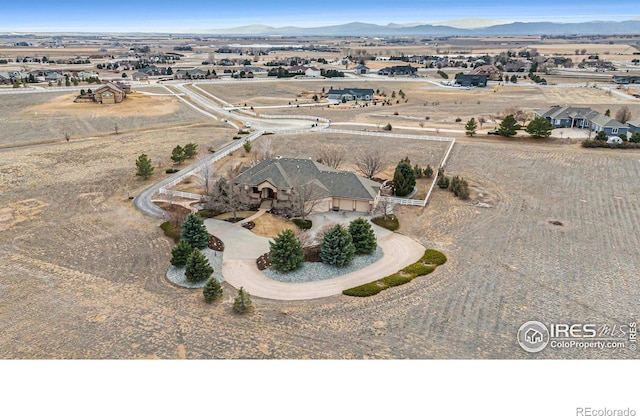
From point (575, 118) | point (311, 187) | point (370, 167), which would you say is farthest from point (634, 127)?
point (311, 187)

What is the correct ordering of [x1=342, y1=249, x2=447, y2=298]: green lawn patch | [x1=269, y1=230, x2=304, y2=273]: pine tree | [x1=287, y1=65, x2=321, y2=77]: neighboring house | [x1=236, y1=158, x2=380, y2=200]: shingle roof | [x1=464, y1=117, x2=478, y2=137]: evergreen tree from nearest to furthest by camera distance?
1. [x1=342, y1=249, x2=447, y2=298]: green lawn patch
2. [x1=269, y1=230, x2=304, y2=273]: pine tree
3. [x1=236, y1=158, x2=380, y2=200]: shingle roof
4. [x1=464, y1=117, x2=478, y2=137]: evergreen tree
5. [x1=287, y1=65, x2=321, y2=77]: neighboring house

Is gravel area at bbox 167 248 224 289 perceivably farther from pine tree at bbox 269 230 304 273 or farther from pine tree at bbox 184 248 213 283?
pine tree at bbox 269 230 304 273

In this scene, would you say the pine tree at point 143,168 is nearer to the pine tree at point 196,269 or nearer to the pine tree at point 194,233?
the pine tree at point 194,233

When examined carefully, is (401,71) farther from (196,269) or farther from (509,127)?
(196,269)

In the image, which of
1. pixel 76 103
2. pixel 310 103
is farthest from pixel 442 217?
pixel 76 103

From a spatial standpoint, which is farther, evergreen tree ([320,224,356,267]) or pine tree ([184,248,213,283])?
evergreen tree ([320,224,356,267])

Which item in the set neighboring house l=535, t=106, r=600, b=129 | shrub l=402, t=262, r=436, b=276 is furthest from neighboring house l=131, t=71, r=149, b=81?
shrub l=402, t=262, r=436, b=276
